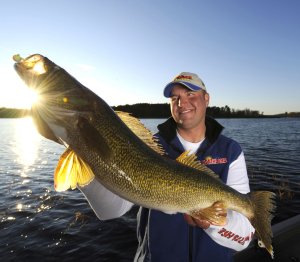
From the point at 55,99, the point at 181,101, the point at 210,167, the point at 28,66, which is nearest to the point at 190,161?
the point at 210,167

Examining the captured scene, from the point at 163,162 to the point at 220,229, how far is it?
1.40 m

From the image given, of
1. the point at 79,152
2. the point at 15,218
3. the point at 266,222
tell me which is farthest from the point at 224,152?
the point at 15,218

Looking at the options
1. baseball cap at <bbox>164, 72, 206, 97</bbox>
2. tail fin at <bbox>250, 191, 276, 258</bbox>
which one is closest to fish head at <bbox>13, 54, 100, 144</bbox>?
baseball cap at <bbox>164, 72, 206, 97</bbox>

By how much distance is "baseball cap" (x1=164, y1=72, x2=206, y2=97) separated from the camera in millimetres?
4691

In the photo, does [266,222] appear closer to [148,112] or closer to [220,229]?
[220,229]

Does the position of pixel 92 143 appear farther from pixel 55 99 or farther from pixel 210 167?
pixel 210 167

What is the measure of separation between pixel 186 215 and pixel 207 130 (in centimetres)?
180

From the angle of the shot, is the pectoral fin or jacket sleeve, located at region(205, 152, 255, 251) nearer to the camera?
the pectoral fin

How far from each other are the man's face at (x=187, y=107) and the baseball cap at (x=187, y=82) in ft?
0.29

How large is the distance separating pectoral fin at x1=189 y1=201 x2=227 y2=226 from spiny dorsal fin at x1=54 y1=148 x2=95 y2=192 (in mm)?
1462

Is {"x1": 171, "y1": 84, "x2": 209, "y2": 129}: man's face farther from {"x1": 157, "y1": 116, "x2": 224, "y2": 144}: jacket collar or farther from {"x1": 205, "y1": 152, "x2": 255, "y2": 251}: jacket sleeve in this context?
{"x1": 205, "y1": 152, "x2": 255, "y2": 251}: jacket sleeve

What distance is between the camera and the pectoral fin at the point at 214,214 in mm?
3510

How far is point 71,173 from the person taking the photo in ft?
9.81

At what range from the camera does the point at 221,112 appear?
17450 centimetres
